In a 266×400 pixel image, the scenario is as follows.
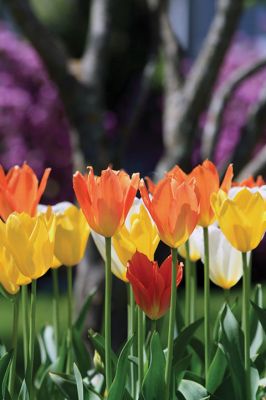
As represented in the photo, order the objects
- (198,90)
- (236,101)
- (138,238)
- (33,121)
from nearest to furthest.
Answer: (138,238), (198,90), (33,121), (236,101)

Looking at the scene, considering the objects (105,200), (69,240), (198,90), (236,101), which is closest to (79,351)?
(69,240)

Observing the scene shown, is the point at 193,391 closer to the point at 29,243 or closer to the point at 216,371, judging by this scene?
the point at 216,371

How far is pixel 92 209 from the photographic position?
3.44ft

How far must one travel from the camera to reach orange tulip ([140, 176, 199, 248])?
1.02 meters

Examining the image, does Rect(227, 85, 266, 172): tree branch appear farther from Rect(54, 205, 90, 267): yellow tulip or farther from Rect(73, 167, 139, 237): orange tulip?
Rect(73, 167, 139, 237): orange tulip

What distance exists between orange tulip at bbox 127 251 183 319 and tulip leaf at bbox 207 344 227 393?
0.10 metres

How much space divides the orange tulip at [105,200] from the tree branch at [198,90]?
2458 millimetres

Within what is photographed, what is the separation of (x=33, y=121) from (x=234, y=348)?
26.9ft

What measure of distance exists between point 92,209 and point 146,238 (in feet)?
0.31

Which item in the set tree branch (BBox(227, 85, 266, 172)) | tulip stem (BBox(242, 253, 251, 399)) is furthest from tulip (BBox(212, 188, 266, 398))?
tree branch (BBox(227, 85, 266, 172))

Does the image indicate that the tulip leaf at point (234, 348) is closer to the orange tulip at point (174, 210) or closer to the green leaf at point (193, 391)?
the green leaf at point (193, 391)

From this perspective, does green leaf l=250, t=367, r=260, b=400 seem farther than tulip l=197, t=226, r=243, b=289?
No

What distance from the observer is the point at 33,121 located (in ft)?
30.2

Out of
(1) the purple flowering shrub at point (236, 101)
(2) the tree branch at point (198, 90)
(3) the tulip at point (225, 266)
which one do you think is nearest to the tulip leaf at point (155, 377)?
(3) the tulip at point (225, 266)
